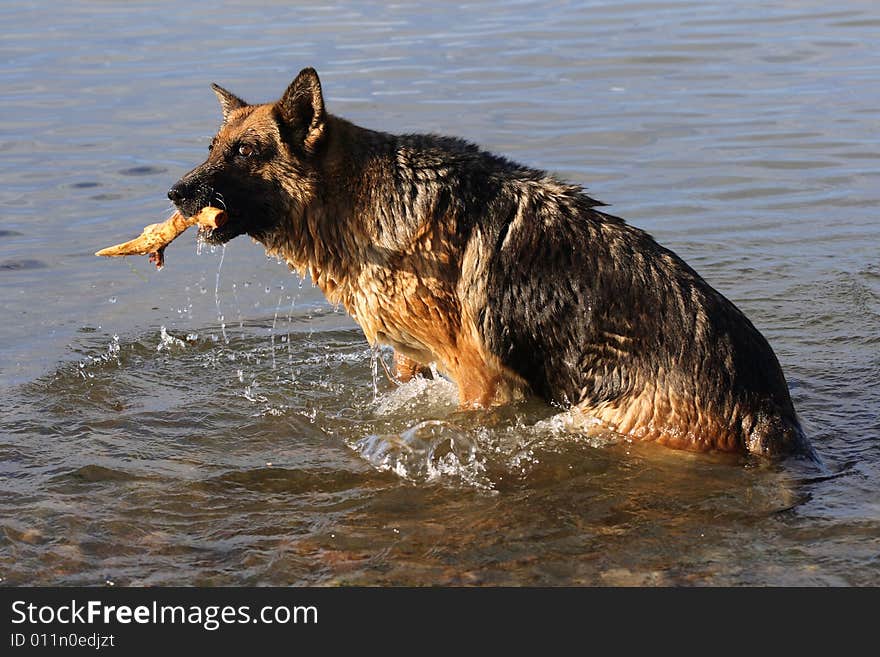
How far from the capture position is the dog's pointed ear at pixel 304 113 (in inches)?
265

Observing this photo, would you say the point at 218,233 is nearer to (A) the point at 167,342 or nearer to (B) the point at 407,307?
(B) the point at 407,307

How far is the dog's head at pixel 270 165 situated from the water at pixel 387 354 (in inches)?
55.4

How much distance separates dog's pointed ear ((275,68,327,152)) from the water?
1.82 meters

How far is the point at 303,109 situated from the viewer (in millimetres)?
6820

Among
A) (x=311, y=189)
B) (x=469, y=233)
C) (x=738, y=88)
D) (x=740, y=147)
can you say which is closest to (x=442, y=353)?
(x=469, y=233)

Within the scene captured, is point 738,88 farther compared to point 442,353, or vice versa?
point 738,88

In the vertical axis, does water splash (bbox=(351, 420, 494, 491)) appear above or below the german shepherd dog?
below

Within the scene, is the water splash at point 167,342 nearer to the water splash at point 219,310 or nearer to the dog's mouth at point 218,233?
the water splash at point 219,310

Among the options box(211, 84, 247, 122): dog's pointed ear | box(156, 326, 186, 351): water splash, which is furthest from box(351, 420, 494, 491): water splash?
box(156, 326, 186, 351): water splash

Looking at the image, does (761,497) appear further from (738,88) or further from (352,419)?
(738,88)

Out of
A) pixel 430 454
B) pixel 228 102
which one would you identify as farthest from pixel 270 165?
pixel 430 454

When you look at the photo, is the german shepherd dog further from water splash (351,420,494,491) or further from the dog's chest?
water splash (351,420,494,491)

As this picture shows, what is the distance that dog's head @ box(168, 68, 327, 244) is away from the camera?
676 centimetres
